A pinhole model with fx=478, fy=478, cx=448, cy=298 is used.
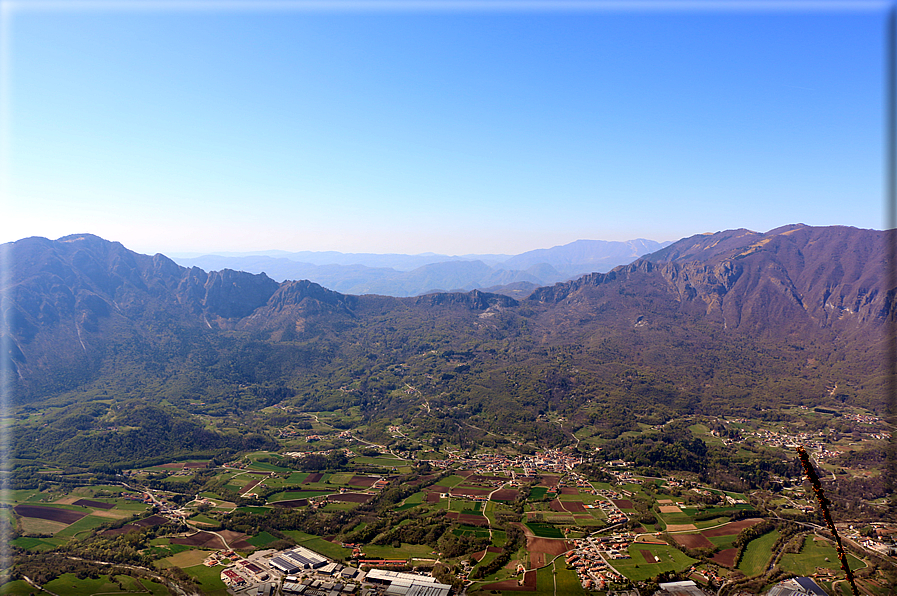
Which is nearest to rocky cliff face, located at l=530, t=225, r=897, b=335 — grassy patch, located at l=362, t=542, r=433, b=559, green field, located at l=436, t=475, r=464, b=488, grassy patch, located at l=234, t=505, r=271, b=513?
green field, located at l=436, t=475, r=464, b=488

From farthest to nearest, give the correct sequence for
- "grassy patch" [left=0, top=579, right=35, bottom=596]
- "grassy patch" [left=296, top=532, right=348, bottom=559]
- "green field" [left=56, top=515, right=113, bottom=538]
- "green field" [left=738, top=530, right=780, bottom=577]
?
"green field" [left=56, top=515, right=113, bottom=538]
"grassy patch" [left=296, top=532, right=348, bottom=559]
"green field" [left=738, top=530, right=780, bottom=577]
"grassy patch" [left=0, top=579, right=35, bottom=596]

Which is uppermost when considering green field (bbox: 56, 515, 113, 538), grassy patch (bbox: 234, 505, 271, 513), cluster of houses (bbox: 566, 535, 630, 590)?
cluster of houses (bbox: 566, 535, 630, 590)

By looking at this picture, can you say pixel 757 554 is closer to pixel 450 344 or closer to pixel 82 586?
pixel 82 586

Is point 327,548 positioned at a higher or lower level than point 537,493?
higher

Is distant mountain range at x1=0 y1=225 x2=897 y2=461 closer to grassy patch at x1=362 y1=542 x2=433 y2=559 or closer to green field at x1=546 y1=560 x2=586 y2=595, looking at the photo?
grassy patch at x1=362 y1=542 x2=433 y2=559

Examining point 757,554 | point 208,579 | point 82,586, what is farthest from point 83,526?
point 757,554

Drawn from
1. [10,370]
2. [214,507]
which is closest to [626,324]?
[214,507]

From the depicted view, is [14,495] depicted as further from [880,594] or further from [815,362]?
Answer: [815,362]

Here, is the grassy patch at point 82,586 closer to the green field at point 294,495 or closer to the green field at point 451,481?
the green field at point 294,495
